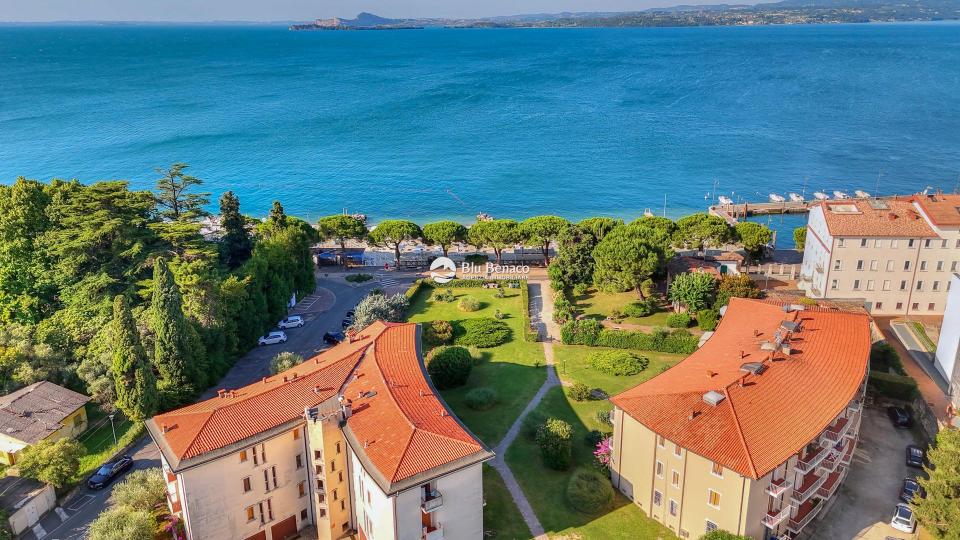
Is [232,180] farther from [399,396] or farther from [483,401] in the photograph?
[399,396]

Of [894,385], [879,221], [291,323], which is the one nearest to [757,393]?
[894,385]

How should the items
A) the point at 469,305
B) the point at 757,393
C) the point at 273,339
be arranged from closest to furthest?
the point at 757,393 < the point at 273,339 < the point at 469,305

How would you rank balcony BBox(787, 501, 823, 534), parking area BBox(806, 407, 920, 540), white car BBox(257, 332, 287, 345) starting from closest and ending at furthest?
balcony BBox(787, 501, 823, 534) → parking area BBox(806, 407, 920, 540) → white car BBox(257, 332, 287, 345)

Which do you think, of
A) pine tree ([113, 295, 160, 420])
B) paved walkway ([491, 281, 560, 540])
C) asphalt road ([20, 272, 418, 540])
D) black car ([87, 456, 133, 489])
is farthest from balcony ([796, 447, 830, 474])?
pine tree ([113, 295, 160, 420])

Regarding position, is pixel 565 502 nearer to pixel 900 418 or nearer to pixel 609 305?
pixel 900 418

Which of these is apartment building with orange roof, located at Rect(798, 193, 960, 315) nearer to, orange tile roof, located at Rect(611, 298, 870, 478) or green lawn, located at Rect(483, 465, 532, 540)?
orange tile roof, located at Rect(611, 298, 870, 478)

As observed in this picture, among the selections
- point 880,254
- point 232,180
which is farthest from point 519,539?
point 232,180

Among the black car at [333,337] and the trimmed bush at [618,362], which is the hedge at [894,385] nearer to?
the trimmed bush at [618,362]

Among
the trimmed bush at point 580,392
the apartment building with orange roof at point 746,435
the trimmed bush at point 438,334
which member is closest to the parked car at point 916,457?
the apartment building with orange roof at point 746,435
